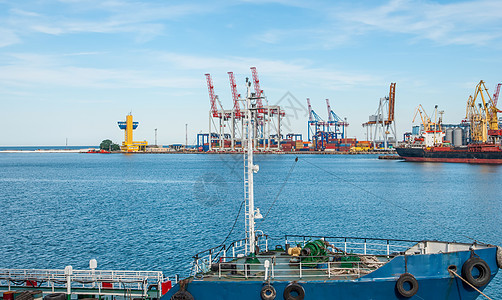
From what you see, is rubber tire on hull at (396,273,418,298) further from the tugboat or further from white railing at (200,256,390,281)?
white railing at (200,256,390,281)

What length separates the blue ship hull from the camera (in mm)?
14094

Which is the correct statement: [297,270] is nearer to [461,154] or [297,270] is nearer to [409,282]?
[409,282]

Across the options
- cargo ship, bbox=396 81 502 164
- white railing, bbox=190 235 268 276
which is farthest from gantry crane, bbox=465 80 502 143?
white railing, bbox=190 235 268 276

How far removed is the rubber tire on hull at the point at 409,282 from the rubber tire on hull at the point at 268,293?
160 inches

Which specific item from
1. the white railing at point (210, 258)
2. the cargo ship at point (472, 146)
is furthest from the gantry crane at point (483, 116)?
the white railing at point (210, 258)

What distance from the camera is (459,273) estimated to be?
47.7 ft

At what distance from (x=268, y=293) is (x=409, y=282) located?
4.64 metres

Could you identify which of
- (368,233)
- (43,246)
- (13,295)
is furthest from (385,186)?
(13,295)

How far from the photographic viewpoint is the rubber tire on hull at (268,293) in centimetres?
1401

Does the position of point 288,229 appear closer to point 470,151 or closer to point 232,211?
point 232,211

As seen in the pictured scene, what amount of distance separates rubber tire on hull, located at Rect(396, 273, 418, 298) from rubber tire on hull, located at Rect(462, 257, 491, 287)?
6.04 feet

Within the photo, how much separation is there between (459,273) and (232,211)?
34544 mm

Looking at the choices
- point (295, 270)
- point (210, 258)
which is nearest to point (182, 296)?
point (210, 258)

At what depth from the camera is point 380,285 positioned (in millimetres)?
14141
